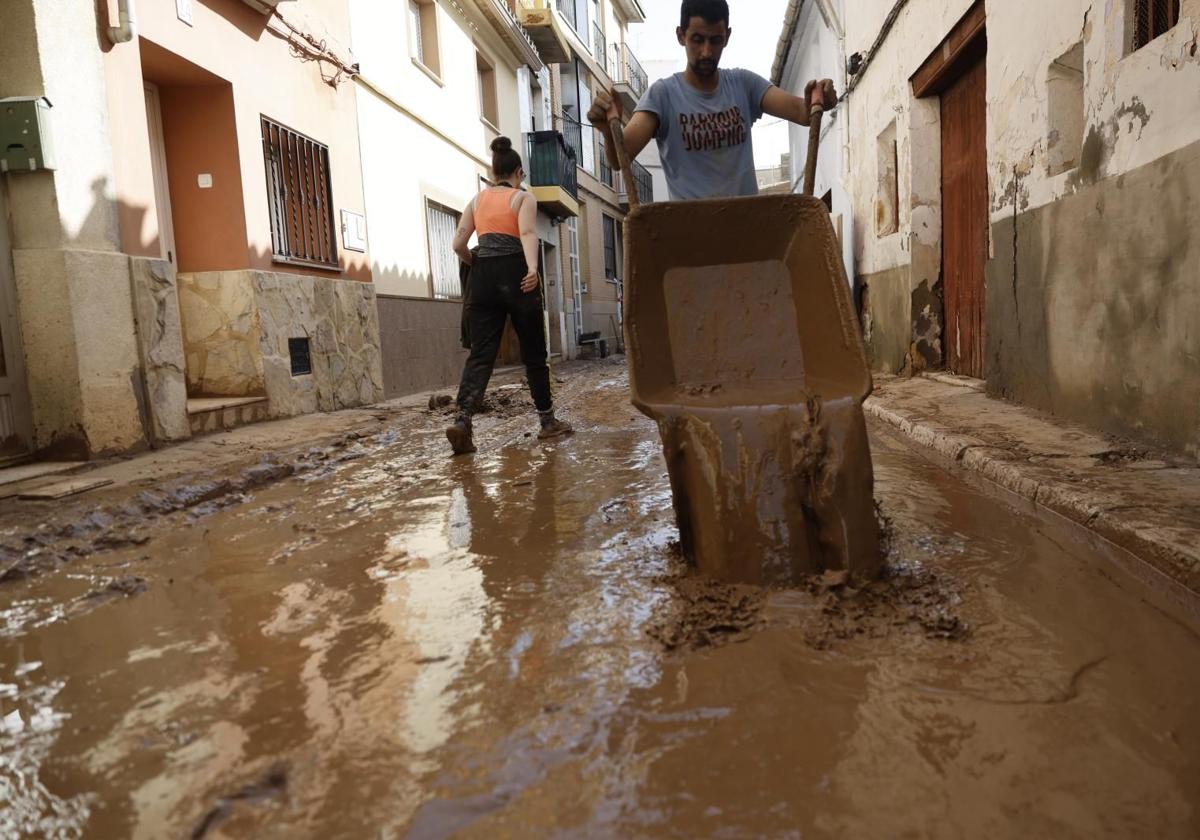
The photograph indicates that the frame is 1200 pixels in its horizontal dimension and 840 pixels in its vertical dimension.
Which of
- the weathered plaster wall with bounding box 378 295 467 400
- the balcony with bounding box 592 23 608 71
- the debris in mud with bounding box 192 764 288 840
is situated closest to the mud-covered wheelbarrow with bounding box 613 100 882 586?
the debris in mud with bounding box 192 764 288 840

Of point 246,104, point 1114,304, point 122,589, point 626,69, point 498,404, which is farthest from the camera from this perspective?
point 626,69

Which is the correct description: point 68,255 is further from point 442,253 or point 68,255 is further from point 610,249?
point 610,249

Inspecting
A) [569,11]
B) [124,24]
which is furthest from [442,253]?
[569,11]

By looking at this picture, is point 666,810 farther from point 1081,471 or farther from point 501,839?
A: point 1081,471

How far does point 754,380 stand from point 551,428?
7.84 feet

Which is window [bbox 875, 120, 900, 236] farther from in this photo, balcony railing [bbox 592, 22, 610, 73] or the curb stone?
balcony railing [bbox 592, 22, 610, 73]

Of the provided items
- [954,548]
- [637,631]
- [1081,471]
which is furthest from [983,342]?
[637,631]

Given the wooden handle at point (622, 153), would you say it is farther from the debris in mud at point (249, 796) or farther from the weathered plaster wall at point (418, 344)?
the weathered plaster wall at point (418, 344)

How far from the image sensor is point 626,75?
24953mm

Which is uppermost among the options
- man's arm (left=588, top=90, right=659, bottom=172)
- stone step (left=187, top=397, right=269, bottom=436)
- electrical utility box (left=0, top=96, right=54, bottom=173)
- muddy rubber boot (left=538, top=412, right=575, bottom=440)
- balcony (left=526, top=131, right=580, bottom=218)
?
balcony (left=526, top=131, right=580, bottom=218)

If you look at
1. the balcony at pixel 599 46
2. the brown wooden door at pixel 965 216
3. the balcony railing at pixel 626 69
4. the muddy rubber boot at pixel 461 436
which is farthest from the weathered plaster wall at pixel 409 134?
the balcony railing at pixel 626 69

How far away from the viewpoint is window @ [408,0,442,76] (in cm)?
983

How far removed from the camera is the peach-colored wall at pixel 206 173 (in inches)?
227

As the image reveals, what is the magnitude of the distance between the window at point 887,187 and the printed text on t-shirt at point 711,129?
5.31 m
